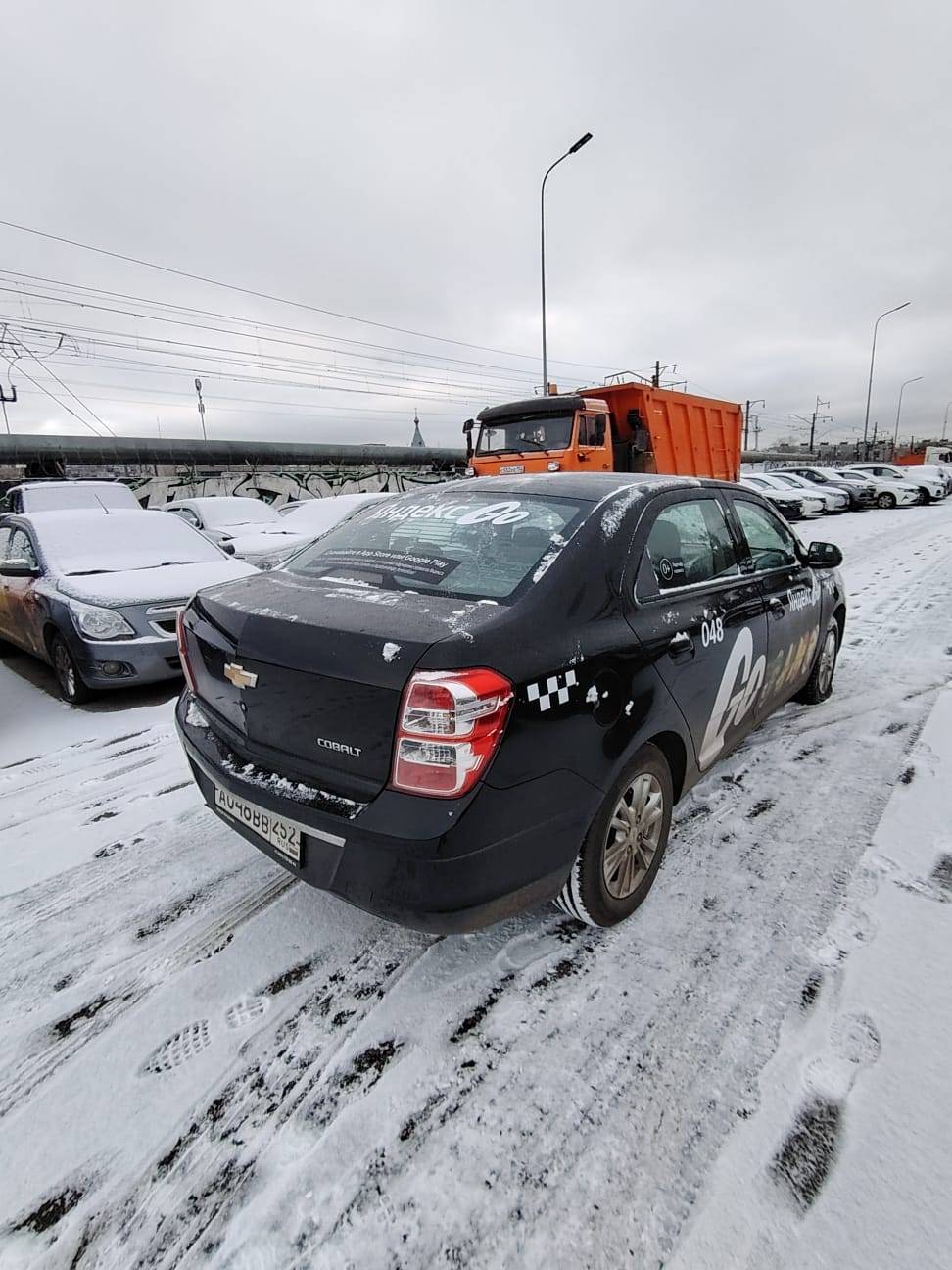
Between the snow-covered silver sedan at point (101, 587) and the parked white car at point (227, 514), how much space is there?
388 centimetres

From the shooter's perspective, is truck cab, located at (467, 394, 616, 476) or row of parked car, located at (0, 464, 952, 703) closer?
row of parked car, located at (0, 464, 952, 703)

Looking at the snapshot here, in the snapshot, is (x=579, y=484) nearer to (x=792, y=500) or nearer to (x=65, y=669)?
(x=65, y=669)

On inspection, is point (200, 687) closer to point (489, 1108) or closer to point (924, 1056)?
point (489, 1108)

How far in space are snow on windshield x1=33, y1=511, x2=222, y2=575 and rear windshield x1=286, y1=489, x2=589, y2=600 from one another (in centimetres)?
351

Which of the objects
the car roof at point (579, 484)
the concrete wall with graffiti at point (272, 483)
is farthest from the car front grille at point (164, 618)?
the concrete wall with graffiti at point (272, 483)

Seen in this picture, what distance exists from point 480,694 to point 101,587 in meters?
4.42

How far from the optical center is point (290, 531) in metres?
9.55

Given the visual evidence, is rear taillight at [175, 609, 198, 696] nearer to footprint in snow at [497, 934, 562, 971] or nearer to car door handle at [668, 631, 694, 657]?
footprint in snow at [497, 934, 562, 971]

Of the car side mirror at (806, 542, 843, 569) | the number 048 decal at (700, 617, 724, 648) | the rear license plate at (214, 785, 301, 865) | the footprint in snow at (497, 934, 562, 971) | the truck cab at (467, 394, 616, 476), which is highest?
the truck cab at (467, 394, 616, 476)

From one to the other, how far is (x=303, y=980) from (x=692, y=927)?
1.38 metres

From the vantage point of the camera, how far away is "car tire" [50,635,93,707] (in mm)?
4719

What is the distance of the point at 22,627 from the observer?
545cm

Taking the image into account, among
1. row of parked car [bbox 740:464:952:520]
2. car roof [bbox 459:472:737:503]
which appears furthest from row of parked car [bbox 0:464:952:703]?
row of parked car [bbox 740:464:952:520]

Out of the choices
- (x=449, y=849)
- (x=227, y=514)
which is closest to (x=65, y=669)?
(x=449, y=849)
